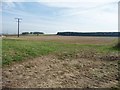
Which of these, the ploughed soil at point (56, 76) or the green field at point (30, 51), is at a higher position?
the green field at point (30, 51)

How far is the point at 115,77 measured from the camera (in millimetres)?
6590

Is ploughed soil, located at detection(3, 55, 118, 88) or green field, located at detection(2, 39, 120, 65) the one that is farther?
green field, located at detection(2, 39, 120, 65)

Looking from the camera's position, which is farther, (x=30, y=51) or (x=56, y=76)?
(x=30, y=51)

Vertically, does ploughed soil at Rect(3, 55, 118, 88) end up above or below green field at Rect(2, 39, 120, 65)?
below

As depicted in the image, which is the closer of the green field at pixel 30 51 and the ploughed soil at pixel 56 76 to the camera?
the ploughed soil at pixel 56 76

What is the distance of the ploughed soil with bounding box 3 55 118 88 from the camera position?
5.70 m

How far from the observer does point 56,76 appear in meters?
6.49

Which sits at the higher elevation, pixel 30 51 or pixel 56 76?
pixel 30 51

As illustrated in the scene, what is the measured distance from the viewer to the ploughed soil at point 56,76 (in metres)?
5.70

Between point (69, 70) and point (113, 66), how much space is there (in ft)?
6.37

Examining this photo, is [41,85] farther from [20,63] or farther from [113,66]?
[113,66]

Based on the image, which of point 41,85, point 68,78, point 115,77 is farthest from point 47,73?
point 115,77

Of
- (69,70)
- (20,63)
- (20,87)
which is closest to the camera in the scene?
(20,87)

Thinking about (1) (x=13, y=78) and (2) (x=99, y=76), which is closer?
(1) (x=13, y=78)
